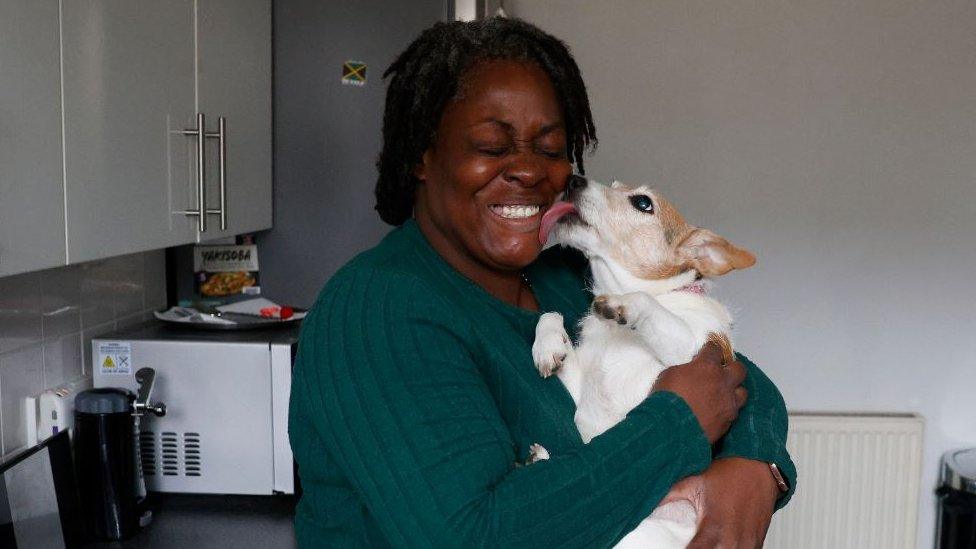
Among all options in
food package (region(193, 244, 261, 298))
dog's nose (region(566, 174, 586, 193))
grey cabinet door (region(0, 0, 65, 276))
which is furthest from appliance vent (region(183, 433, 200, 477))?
dog's nose (region(566, 174, 586, 193))

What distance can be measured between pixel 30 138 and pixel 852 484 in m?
2.96

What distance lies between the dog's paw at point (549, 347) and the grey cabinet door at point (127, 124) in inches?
36.7

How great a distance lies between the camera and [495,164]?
4.12 ft

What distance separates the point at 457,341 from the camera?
3.68 ft

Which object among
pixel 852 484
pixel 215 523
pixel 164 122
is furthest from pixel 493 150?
Answer: pixel 852 484

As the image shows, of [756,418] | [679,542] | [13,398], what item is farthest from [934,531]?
[13,398]

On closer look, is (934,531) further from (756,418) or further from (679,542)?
(679,542)

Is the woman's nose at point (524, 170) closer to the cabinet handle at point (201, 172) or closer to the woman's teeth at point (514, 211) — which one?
the woman's teeth at point (514, 211)

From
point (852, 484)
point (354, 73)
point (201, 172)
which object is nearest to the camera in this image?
point (201, 172)

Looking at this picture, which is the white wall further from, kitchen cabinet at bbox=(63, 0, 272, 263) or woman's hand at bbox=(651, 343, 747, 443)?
woman's hand at bbox=(651, 343, 747, 443)

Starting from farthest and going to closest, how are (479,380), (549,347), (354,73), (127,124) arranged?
(354,73) → (127,124) → (549,347) → (479,380)

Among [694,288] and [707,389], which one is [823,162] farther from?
[707,389]

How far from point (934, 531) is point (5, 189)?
134 inches

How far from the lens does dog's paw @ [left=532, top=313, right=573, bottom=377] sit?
129cm
